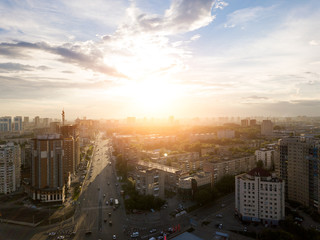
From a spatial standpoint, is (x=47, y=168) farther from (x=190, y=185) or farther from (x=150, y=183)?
(x=190, y=185)

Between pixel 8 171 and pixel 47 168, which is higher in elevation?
pixel 47 168

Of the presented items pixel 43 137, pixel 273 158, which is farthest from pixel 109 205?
pixel 273 158

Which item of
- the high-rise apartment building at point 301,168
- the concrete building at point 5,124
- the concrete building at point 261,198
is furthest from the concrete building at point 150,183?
the concrete building at point 5,124

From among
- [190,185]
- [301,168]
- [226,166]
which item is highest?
[301,168]

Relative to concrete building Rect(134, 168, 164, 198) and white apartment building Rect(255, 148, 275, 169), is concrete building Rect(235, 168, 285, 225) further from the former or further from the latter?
white apartment building Rect(255, 148, 275, 169)

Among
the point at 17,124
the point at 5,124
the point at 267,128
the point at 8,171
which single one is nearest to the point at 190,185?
the point at 8,171

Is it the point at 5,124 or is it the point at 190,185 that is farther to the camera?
the point at 5,124

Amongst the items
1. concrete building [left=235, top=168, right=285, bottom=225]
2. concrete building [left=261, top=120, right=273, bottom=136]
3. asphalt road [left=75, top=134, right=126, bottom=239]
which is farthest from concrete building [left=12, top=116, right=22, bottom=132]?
concrete building [left=235, top=168, right=285, bottom=225]
